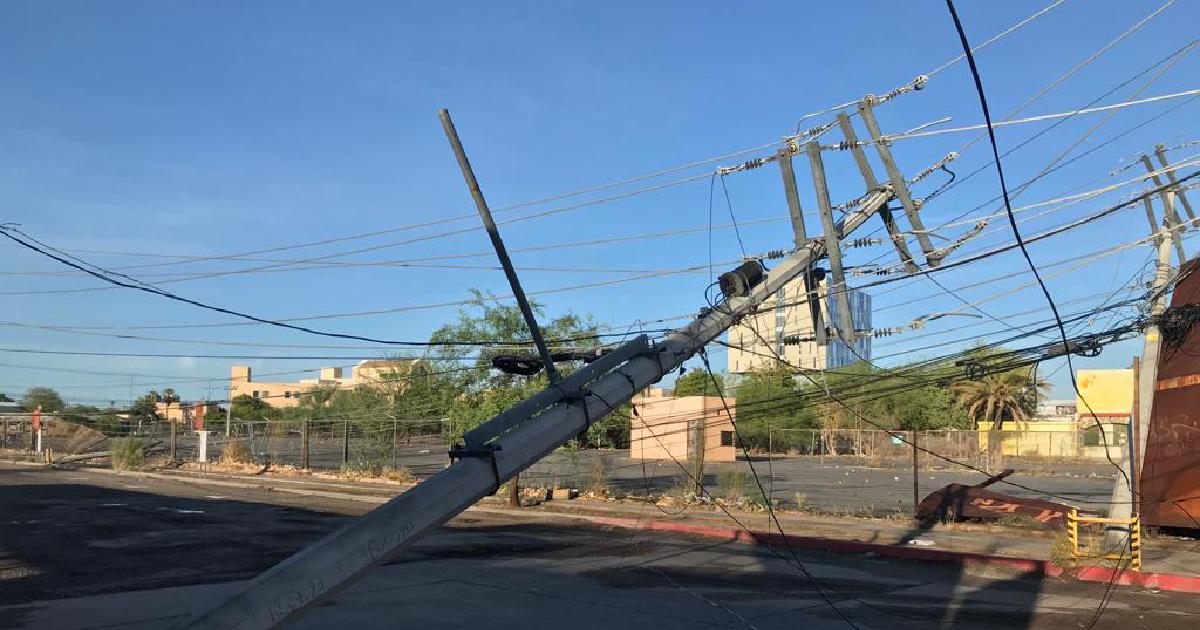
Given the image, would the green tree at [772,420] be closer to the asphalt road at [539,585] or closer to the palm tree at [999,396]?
the palm tree at [999,396]

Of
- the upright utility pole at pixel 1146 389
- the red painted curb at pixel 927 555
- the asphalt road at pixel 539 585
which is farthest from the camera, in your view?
the upright utility pole at pixel 1146 389

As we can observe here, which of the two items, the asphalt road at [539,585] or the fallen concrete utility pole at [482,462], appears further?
the asphalt road at [539,585]

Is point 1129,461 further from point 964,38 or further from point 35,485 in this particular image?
point 35,485

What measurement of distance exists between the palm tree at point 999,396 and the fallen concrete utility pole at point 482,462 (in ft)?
192

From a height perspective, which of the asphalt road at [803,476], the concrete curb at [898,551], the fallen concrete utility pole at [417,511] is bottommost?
the asphalt road at [803,476]

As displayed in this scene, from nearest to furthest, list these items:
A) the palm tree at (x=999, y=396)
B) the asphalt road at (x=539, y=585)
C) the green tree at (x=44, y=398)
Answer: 1. the asphalt road at (x=539, y=585)
2. the palm tree at (x=999, y=396)
3. the green tree at (x=44, y=398)

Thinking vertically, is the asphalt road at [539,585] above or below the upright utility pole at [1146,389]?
below

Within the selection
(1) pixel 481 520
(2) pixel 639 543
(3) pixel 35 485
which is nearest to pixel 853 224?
(2) pixel 639 543

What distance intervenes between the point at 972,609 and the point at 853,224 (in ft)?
16.3

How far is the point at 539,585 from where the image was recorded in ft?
42.0

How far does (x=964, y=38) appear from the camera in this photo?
15.8ft

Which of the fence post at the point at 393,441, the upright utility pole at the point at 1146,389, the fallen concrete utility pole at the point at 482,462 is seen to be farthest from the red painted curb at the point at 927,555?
the fence post at the point at 393,441

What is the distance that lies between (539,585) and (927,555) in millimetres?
7116

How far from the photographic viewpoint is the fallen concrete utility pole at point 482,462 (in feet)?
13.0
